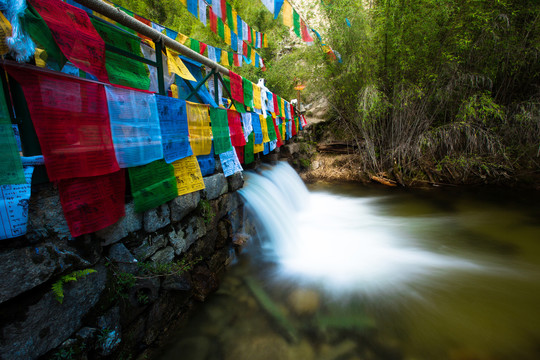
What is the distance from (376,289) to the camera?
256 centimetres

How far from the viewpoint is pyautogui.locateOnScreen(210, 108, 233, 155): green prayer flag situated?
2717mm

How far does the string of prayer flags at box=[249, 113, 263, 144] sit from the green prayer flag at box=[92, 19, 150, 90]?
95.3 inches

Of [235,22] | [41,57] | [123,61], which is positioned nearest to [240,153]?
[123,61]

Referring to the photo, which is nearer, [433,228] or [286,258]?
[286,258]

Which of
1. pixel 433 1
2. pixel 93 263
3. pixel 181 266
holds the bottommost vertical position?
pixel 181 266

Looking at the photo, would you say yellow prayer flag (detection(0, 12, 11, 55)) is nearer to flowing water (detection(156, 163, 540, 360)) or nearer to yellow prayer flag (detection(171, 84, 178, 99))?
yellow prayer flag (detection(171, 84, 178, 99))

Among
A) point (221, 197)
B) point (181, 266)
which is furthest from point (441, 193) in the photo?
point (181, 266)

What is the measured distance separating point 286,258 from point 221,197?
1.30 metres

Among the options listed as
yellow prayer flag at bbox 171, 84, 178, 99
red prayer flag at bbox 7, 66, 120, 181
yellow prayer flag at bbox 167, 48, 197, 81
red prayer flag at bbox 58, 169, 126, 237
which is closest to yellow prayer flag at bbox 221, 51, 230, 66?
yellow prayer flag at bbox 171, 84, 178, 99

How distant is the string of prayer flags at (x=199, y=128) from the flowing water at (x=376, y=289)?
1204 mm

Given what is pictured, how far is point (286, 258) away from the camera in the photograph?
128 inches

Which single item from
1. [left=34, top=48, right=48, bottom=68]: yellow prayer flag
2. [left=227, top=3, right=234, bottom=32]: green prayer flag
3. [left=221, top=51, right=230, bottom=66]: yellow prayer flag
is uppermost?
[left=227, top=3, right=234, bottom=32]: green prayer flag

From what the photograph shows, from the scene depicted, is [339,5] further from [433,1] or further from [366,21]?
[433,1]

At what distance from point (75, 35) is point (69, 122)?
0.50 m
